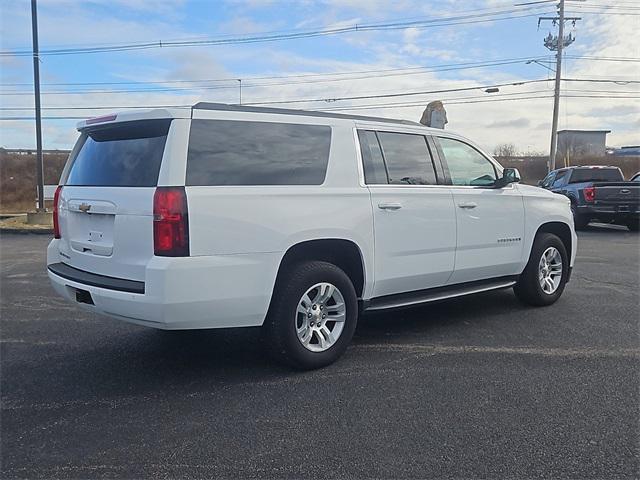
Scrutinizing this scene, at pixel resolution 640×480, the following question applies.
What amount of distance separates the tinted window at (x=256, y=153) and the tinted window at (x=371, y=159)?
37cm

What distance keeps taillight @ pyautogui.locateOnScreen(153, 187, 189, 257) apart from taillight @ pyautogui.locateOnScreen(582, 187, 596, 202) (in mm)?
14069

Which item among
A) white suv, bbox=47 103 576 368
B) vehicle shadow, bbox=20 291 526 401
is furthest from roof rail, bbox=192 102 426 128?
vehicle shadow, bbox=20 291 526 401

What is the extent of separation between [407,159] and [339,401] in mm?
2332

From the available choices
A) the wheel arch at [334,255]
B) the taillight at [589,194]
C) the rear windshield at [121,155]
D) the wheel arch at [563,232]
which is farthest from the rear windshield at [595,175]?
the rear windshield at [121,155]

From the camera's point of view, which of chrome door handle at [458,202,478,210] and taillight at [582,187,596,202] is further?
taillight at [582,187,596,202]

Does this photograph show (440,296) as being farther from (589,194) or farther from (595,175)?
(595,175)

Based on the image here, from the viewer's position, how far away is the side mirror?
5621 millimetres

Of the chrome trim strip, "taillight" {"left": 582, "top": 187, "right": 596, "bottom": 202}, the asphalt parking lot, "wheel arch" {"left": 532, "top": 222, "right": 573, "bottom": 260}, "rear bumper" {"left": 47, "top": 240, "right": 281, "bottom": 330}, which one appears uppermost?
"taillight" {"left": 582, "top": 187, "right": 596, "bottom": 202}

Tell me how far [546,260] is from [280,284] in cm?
360

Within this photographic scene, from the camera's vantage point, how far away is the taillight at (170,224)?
3568 mm

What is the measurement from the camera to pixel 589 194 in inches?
592

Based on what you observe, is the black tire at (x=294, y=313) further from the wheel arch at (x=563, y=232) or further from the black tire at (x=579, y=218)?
the black tire at (x=579, y=218)

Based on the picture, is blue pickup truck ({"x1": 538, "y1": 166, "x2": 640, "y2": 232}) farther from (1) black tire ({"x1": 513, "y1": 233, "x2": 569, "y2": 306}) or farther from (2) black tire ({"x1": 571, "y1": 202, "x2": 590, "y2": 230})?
(1) black tire ({"x1": 513, "y1": 233, "x2": 569, "y2": 306})

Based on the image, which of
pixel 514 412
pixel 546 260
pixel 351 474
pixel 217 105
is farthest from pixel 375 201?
pixel 546 260
